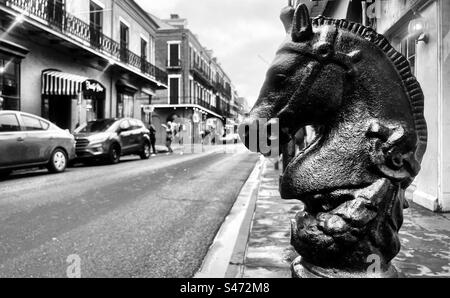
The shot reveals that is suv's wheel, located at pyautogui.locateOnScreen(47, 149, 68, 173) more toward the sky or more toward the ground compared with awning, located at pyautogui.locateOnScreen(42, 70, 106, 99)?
more toward the ground

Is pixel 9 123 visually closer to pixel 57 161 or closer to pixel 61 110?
pixel 57 161

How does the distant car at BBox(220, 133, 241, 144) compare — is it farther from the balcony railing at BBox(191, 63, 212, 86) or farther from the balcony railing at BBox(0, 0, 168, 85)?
the balcony railing at BBox(191, 63, 212, 86)

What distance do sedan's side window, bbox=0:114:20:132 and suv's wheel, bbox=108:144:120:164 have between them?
4209 mm

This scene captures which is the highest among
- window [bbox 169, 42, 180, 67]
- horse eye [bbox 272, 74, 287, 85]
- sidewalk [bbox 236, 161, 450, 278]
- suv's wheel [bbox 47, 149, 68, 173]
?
window [bbox 169, 42, 180, 67]

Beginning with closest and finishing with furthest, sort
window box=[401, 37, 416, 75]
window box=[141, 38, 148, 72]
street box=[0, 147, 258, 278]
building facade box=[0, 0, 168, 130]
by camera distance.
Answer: street box=[0, 147, 258, 278] → window box=[401, 37, 416, 75] → building facade box=[0, 0, 168, 130] → window box=[141, 38, 148, 72]

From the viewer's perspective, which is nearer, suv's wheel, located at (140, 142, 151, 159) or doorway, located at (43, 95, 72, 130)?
suv's wheel, located at (140, 142, 151, 159)

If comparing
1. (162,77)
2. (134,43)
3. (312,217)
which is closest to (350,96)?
(312,217)

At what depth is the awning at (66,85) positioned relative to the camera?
14.4 m

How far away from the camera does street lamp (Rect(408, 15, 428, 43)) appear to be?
5.16m

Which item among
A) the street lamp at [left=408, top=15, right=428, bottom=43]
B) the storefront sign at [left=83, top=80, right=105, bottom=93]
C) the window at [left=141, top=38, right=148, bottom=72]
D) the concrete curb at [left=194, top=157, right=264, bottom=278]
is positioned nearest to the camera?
the concrete curb at [left=194, top=157, right=264, bottom=278]

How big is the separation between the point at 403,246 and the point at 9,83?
527 inches

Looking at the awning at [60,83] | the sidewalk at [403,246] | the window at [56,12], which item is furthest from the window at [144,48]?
the sidewalk at [403,246]

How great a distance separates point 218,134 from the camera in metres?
42.9

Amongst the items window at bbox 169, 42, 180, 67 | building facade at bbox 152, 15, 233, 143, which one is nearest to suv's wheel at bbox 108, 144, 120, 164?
building facade at bbox 152, 15, 233, 143
